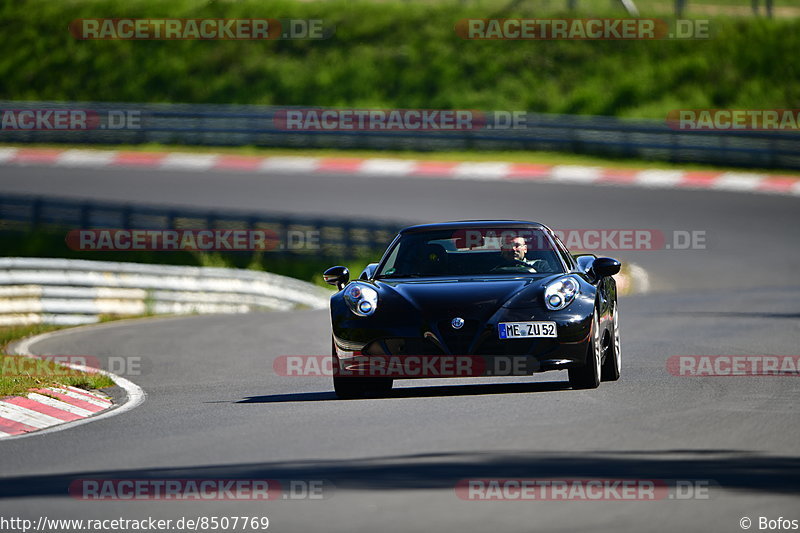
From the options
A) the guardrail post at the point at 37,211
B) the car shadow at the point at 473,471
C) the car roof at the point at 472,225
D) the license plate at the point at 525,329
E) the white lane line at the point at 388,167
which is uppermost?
the white lane line at the point at 388,167

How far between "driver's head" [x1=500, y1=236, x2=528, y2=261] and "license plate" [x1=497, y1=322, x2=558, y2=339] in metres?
1.08

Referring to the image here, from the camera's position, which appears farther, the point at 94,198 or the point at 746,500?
the point at 94,198

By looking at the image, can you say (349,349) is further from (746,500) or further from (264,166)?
(264,166)

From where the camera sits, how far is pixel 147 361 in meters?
14.5

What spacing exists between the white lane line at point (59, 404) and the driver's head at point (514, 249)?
3216mm

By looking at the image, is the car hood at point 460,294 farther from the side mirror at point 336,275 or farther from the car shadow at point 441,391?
the car shadow at point 441,391

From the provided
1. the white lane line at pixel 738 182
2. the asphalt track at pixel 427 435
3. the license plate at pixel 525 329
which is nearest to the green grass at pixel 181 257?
the asphalt track at pixel 427 435

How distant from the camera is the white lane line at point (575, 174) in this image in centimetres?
3269

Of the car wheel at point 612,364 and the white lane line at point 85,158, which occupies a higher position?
the white lane line at point 85,158

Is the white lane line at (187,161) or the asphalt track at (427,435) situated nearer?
the asphalt track at (427,435)

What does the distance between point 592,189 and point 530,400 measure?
2206 centimetres

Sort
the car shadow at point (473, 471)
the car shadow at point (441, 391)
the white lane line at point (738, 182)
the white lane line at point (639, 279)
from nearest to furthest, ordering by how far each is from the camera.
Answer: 1. the car shadow at point (473, 471)
2. the car shadow at point (441, 391)
3. the white lane line at point (639, 279)
4. the white lane line at point (738, 182)

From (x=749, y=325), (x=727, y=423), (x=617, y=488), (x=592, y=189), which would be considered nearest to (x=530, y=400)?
(x=727, y=423)

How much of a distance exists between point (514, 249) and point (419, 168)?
23803 mm
